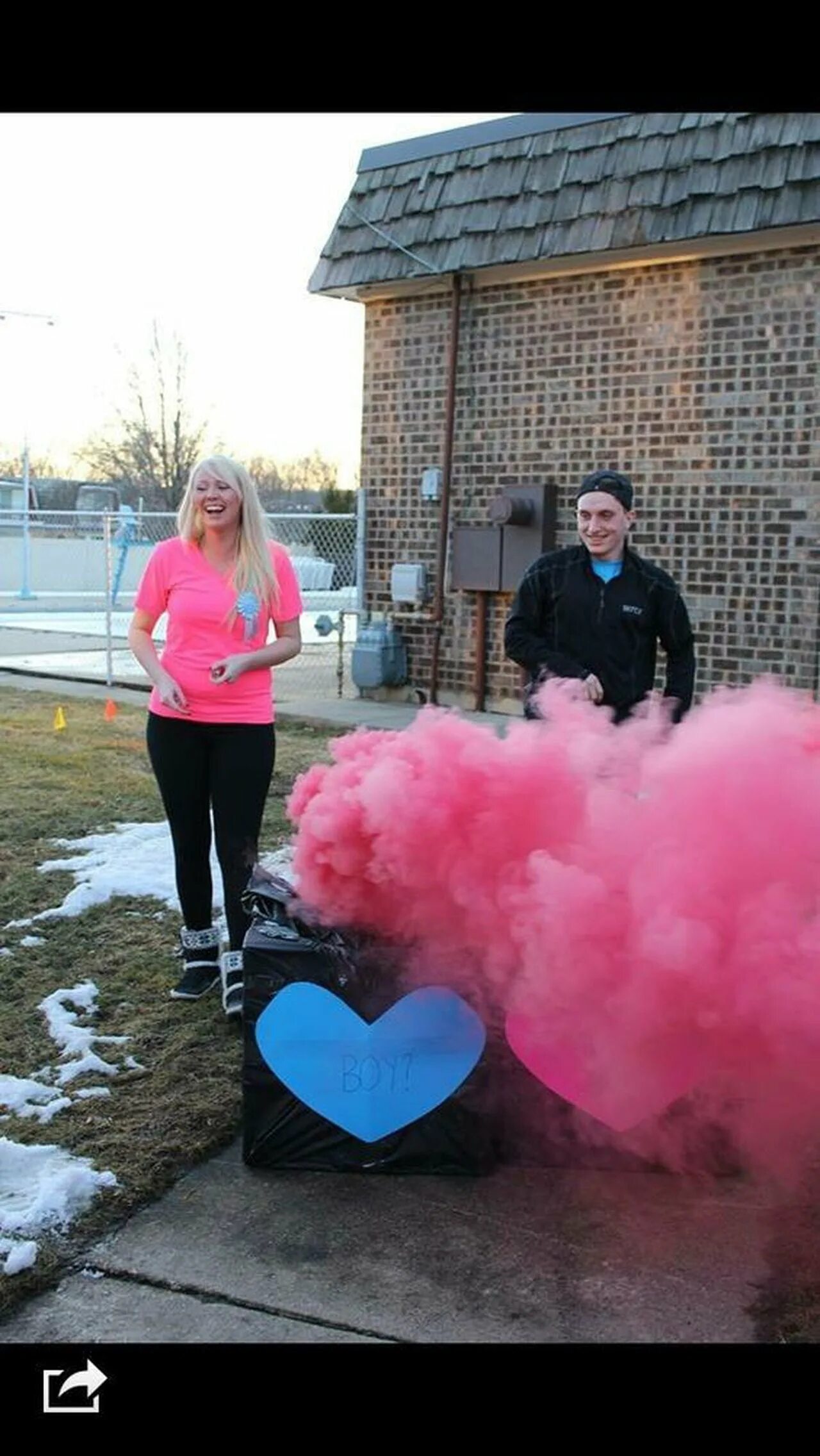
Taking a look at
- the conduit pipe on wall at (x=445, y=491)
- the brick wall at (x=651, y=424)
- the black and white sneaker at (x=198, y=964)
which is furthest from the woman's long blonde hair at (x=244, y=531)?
the conduit pipe on wall at (x=445, y=491)

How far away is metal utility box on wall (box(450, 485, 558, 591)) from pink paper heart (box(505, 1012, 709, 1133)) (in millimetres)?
6634

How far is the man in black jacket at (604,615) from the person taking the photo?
159 inches

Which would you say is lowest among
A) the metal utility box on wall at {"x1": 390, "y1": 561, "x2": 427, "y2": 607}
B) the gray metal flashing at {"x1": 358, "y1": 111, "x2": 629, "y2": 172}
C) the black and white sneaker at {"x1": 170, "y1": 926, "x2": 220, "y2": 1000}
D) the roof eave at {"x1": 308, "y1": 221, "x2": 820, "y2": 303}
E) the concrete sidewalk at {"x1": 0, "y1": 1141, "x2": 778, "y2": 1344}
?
the concrete sidewalk at {"x1": 0, "y1": 1141, "x2": 778, "y2": 1344}

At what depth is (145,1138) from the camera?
3387mm

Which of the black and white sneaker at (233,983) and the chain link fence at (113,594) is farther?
the chain link fence at (113,594)

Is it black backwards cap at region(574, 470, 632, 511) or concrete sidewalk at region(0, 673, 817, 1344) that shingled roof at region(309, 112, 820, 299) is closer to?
black backwards cap at region(574, 470, 632, 511)

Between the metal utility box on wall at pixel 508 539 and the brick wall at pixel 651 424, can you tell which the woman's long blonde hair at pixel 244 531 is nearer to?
the brick wall at pixel 651 424

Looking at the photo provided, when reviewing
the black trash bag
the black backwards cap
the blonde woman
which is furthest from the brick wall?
the black trash bag

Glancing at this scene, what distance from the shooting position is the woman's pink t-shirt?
4062 millimetres

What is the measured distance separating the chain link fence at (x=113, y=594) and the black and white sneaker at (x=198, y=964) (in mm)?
1390

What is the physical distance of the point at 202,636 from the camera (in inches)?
160

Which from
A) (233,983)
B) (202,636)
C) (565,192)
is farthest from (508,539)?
(233,983)

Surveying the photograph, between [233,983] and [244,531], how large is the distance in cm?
144
